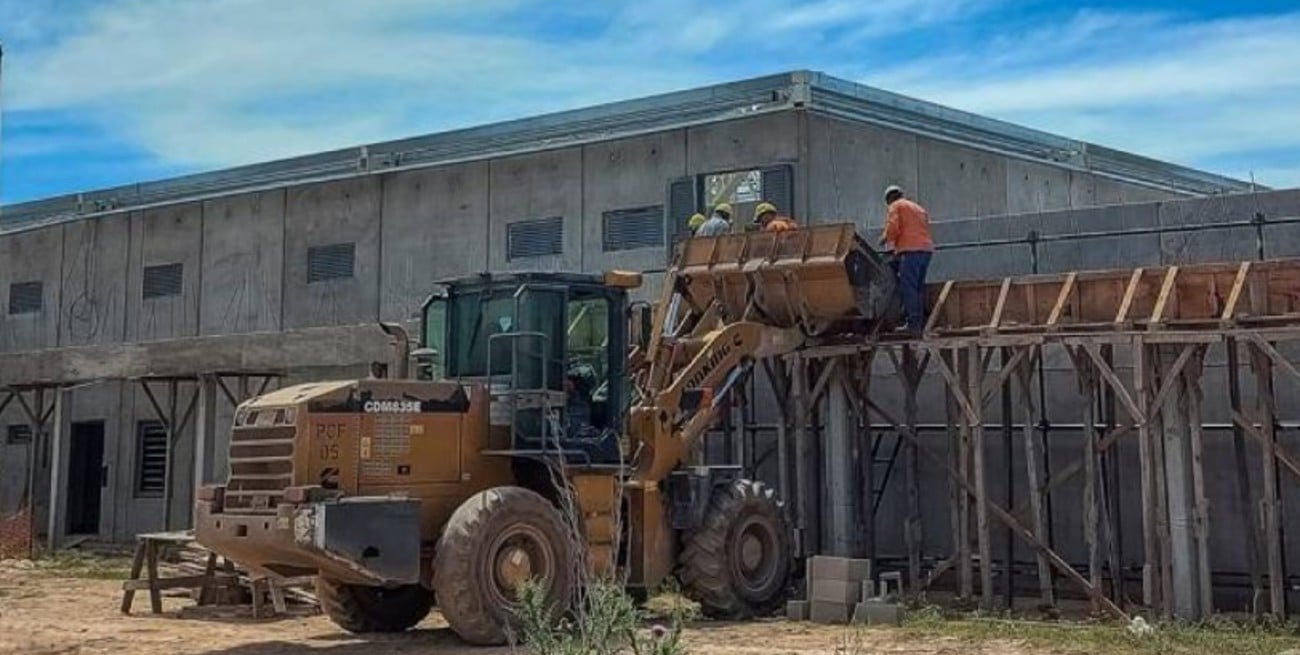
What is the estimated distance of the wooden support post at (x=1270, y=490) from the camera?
13742 millimetres

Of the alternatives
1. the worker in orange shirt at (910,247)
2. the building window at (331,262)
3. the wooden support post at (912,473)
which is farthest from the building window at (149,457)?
the worker in orange shirt at (910,247)

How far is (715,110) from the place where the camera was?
71.2 feet

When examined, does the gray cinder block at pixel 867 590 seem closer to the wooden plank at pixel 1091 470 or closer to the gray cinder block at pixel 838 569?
the gray cinder block at pixel 838 569

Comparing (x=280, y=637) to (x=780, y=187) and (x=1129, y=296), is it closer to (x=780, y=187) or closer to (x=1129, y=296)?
(x=1129, y=296)

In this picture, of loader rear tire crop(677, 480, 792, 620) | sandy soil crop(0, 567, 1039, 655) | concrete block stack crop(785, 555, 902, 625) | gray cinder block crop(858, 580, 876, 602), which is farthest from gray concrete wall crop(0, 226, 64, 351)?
gray cinder block crop(858, 580, 876, 602)

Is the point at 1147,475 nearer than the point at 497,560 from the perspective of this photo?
No

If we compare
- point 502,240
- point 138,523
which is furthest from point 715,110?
point 138,523

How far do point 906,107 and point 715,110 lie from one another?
3.14 metres

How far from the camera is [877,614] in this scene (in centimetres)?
1415

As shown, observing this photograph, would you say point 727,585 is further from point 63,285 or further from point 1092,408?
point 63,285

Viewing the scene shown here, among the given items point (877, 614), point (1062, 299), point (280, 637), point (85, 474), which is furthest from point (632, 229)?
point (85, 474)

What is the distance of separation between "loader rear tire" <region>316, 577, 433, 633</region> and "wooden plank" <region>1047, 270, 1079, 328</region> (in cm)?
684

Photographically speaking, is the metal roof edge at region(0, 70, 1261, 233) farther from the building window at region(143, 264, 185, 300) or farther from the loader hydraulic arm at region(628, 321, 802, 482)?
the loader hydraulic arm at region(628, 321, 802, 482)

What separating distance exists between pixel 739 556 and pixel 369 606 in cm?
372
